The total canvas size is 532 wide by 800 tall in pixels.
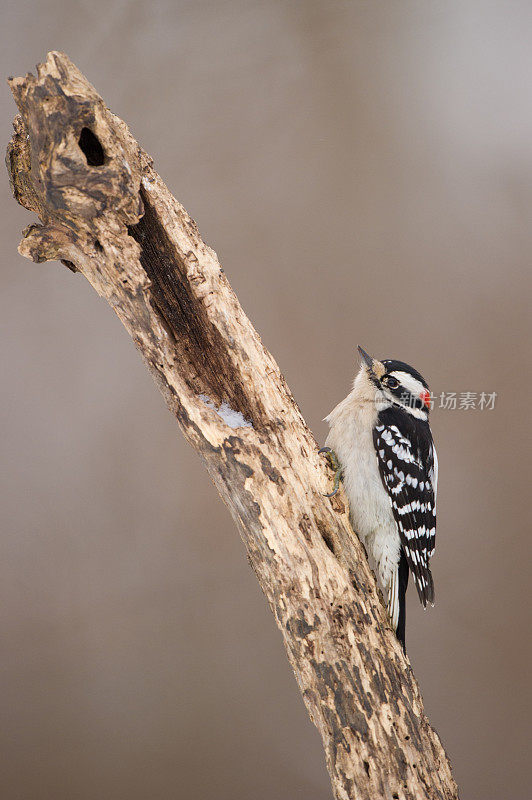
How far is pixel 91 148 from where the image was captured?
189 cm

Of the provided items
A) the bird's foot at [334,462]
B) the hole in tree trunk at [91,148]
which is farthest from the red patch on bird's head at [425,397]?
the hole in tree trunk at [91,148]

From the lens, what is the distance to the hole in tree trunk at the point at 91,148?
1864mm

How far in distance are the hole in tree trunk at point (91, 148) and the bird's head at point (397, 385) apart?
1.22m

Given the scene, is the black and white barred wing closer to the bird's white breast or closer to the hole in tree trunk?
the bird's white breast

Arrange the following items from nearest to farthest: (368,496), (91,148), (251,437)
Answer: (91,148) < (251,437) < (368,496)

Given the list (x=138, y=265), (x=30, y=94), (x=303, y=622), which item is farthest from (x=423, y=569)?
(x=30, y=94)

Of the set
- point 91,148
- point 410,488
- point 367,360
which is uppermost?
point 367,360

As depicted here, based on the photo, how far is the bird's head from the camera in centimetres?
261

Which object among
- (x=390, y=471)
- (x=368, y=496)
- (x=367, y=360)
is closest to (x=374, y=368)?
(x=367, y=360)

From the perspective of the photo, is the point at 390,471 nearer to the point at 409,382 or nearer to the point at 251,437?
the point at 409,382

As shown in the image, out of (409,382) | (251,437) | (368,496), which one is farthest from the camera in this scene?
(409,382)

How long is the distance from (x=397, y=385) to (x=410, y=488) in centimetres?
39

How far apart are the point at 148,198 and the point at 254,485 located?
34.2 inches

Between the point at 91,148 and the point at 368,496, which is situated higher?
the point at 91,148
